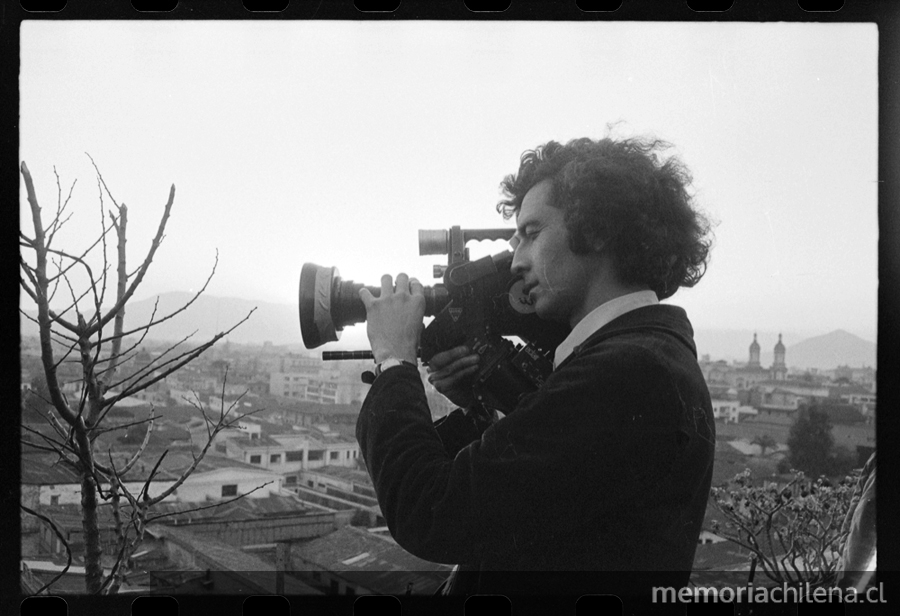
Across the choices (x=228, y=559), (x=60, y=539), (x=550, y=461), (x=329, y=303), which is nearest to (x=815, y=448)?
(x=550, y=461)

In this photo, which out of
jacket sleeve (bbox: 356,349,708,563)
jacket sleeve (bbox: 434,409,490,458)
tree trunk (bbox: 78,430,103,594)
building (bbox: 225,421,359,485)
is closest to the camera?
jacket sleeve (bbox: 356,349,708,563)

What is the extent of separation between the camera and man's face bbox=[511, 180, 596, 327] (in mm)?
1284

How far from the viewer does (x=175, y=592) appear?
166cm

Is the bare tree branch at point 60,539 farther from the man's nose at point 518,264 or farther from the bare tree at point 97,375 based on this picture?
the man's nose at point 518,264

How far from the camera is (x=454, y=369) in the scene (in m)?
1.34

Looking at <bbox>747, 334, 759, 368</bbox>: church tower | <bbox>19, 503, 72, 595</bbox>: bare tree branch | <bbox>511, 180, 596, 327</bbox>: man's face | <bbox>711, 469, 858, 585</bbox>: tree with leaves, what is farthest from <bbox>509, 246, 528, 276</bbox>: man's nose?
<bbox>19, 503, 72, 595</bbox>: bare tree branch

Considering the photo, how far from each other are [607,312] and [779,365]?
2.29 feet

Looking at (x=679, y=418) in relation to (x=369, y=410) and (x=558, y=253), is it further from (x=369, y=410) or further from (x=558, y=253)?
(x=369, y=410)

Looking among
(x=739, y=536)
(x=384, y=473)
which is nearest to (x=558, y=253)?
(x=384, y=473)

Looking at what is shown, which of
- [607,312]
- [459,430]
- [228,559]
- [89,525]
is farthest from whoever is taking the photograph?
[228,559]

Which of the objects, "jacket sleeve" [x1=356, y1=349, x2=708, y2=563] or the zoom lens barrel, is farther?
the zoom lens barrel

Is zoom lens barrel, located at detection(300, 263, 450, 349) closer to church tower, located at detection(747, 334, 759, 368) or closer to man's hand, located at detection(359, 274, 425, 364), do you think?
man's hand, located at detection(359, 274, 425, 364)

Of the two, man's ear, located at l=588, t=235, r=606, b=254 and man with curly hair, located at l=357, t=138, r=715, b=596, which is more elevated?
man's ear, located at l=588, t=235, r=606, b=254

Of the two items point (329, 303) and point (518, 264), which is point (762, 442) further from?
point (329, 303)
